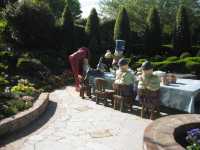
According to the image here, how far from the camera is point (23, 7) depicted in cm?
1688

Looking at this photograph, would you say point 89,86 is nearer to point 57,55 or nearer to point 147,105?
point 147,105

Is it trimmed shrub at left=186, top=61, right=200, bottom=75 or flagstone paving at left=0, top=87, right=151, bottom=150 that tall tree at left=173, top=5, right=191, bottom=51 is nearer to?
trimmed shrub at left=186, top=61, right=200, bottom=75

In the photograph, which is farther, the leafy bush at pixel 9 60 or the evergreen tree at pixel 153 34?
the evergreen tree at pixel 153 34

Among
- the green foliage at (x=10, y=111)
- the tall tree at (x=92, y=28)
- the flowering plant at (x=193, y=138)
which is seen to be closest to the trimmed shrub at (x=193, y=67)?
the tall tree at (x=92, y=28)

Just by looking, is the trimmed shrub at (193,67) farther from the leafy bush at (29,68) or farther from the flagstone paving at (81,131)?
the flagstone paving at (81,131)

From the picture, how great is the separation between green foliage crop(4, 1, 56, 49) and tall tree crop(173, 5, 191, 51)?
7.10 meters

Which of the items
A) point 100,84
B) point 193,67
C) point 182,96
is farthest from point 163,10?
point 182,96

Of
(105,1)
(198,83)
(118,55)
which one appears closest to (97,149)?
(198,83)

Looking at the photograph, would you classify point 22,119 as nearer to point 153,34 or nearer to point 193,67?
point 193,67

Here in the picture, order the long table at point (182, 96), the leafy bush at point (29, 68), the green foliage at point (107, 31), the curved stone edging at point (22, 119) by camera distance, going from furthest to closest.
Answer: the green foliage at point (107, 31)
the leafy bush at point (29, 68)
the long table at point (182, 96)
the curved stone edging at point (22, 119)

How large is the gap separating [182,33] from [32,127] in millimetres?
13929

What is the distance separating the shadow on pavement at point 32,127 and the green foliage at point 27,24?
8.86m

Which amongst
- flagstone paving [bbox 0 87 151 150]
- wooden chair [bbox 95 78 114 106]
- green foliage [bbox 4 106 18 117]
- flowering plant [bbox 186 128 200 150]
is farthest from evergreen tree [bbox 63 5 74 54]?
flowering plant [bbox 186 128 200 150]

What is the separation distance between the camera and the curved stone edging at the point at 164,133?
12.5 ft
